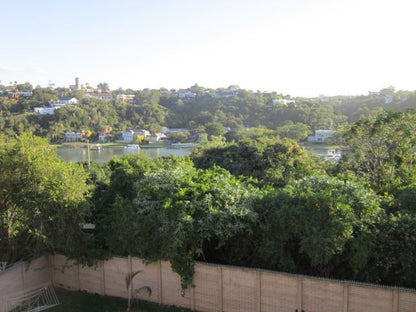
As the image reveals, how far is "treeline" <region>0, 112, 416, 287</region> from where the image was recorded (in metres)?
8.18

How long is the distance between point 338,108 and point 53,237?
238ft

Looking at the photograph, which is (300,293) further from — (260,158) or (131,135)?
(131,135)

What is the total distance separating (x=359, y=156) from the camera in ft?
54.4

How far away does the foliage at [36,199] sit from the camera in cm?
1018

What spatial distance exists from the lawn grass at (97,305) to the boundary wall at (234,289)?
19 centimetres

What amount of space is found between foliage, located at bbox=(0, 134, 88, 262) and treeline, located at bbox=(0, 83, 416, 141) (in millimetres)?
43508

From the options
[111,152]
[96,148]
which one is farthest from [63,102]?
[111,152]

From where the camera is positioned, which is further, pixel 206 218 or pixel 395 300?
pixel 206 218

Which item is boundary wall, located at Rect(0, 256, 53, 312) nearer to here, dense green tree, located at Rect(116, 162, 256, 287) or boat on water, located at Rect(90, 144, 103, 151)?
dense green tree, located at Rect(116, 162, 256, 287)

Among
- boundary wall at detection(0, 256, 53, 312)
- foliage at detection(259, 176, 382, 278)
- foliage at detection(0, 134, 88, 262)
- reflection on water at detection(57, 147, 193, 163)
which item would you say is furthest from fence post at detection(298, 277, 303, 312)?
reflection on water at detection(57, 147, 193, 163)

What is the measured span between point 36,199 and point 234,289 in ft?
18.2

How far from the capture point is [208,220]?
8922mm

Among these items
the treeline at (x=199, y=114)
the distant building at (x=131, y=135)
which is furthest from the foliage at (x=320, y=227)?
the distant building at (x=131, y=135)

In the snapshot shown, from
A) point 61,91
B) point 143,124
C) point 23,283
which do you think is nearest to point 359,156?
point 23,283
